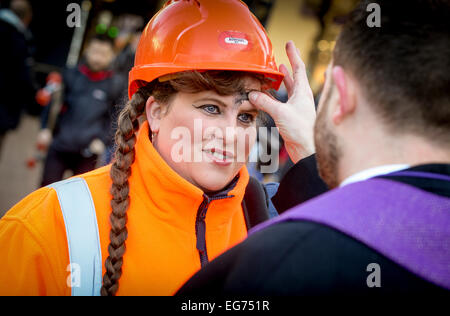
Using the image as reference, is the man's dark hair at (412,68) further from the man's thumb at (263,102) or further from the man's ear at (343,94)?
the man's thumb at (263,102)

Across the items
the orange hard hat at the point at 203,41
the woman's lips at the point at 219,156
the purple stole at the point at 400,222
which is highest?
the orange hard hat at the point at 203,41

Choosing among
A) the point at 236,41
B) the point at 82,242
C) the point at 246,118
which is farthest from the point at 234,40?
the point at 82,242

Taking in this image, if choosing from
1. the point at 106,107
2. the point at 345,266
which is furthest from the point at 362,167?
the point at 106,107

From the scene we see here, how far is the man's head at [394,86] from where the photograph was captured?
106 centimetres

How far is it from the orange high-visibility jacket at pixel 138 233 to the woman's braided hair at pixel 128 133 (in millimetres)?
40

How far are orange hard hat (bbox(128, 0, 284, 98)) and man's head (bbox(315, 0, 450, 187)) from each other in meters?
0.58

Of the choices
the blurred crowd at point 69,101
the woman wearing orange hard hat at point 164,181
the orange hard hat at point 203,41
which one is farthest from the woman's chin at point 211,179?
the blurred crowd at point 69,101

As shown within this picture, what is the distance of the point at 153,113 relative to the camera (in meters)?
1.82

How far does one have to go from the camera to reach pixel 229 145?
5.59 ft

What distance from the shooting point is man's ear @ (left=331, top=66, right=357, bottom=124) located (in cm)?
116

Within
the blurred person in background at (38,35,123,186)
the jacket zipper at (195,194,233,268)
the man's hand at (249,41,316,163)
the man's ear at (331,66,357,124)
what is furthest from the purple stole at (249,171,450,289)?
the blurred person in background at (38,35,123,186)

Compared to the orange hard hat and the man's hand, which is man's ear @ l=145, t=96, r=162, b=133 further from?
the man's hand
